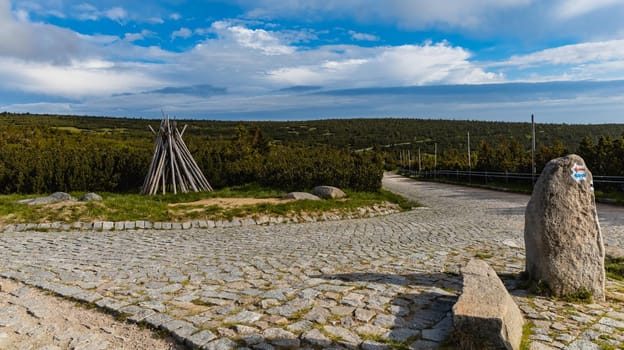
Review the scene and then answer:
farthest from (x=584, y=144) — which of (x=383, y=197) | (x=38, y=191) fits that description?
(x=38, y=191)

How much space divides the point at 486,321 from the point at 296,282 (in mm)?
2753

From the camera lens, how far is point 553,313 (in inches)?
175

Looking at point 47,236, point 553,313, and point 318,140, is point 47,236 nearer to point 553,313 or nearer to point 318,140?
point 553,313

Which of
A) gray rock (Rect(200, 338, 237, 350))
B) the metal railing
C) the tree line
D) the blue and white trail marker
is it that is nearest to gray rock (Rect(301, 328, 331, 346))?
gray rock (Rect(200, 338, 237, 350))

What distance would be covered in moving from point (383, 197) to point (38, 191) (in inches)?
536

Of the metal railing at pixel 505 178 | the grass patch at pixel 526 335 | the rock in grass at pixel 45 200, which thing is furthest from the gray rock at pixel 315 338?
the metal railing at pixel 505 178

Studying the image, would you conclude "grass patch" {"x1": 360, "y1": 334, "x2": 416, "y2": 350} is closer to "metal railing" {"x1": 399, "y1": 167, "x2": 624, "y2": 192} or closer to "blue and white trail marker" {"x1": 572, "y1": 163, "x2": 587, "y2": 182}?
"blue and white trail marker" {"x1": 572, "y1": 163, "x2": 587, "y2": 182}

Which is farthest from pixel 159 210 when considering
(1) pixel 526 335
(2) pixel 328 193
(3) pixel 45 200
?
(1) pixel 526 335

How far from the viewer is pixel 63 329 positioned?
14.2 feet

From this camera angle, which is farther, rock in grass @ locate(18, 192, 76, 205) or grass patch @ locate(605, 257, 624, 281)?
rock in grass @ locate(18, 192, 76, 205)

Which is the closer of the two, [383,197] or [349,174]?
[383,197]

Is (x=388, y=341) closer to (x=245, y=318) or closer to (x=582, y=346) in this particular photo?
(x=245, y=318)

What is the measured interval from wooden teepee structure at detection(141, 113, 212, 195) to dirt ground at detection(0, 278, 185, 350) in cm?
1236

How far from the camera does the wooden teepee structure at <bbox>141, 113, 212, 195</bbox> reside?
17497mm
